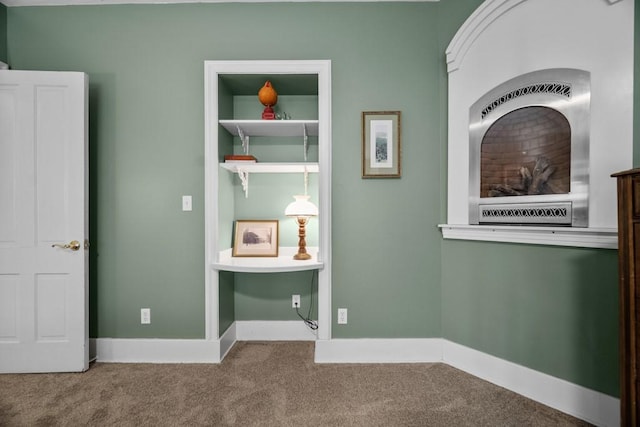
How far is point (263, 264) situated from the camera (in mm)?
2402

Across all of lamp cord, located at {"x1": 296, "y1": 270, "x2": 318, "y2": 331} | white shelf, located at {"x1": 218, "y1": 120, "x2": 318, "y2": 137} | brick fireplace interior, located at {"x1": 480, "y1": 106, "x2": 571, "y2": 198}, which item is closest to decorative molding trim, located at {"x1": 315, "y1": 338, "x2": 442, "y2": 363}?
lamp cord, located at {"x1": 296, "y1": 270, "x2": 318, "y2": 331}

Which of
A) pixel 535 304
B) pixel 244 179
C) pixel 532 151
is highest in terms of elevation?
pixel 532 151

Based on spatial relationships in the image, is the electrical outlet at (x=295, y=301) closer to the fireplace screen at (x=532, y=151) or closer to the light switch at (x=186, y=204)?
the light switch at (x=186, y=204)

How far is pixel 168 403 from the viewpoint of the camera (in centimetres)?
197

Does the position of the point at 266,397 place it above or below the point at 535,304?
below

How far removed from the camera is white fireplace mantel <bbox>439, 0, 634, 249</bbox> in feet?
5.47

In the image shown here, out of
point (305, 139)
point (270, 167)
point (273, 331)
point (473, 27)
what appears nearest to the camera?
point (473, 27)

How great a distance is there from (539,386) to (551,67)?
74.4 inches

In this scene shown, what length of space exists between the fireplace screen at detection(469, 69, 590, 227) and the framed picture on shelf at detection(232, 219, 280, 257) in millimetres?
1569

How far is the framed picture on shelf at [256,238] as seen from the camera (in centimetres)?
279

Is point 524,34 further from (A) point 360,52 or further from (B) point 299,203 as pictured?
(B) point 299,203

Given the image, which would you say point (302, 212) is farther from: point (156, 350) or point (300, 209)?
point (156, 350)

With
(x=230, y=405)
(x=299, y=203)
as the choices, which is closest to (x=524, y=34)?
(x=299, y=203)

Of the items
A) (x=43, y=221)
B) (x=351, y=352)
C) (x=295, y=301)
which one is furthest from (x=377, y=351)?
(x=43, y=221)
